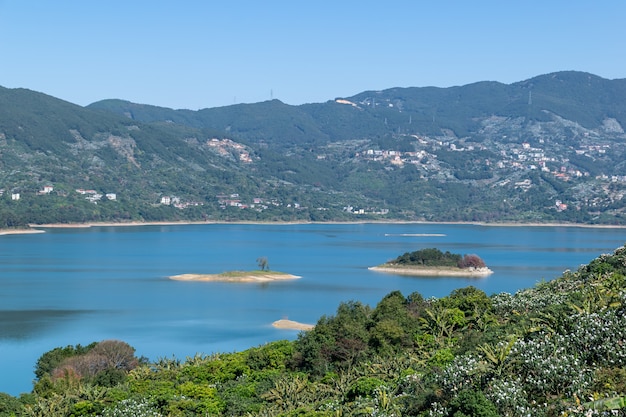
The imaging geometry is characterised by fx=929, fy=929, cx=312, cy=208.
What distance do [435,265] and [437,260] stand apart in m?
0.91

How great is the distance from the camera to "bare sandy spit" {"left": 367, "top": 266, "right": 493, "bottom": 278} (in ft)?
278

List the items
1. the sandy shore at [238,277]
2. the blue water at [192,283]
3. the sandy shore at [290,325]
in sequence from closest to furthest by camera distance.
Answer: the blue water at [192,283] → the sandy shore at [290,325] → the sandy shore at [238,277]

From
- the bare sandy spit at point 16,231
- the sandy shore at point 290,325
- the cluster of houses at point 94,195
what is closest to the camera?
the sandy shore at point 290,325

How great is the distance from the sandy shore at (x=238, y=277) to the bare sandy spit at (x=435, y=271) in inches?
456

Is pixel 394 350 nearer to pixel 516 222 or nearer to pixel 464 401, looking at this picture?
pixel 464 401

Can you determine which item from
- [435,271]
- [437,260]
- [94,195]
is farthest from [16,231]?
[435,271]

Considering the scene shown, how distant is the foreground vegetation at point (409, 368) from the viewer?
16547 mm

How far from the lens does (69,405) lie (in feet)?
72.4

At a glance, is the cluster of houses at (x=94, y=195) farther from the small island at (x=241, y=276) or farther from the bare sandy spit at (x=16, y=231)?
the small island at (x=241, y=276)

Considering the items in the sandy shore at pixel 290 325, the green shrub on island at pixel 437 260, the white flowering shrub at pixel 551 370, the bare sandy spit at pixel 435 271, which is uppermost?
the white flowering shrub at pixel 551 370

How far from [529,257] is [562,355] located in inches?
3526

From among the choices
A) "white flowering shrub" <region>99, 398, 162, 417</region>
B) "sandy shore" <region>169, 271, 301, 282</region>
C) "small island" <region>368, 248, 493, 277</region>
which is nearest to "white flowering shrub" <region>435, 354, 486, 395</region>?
"white flowering shrub" <region>99, 398, 162, 417</region>

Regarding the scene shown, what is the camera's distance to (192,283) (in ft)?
242

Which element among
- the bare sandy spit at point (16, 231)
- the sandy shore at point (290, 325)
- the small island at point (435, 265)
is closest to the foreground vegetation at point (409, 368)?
the sandy shore at point (290, 325)
